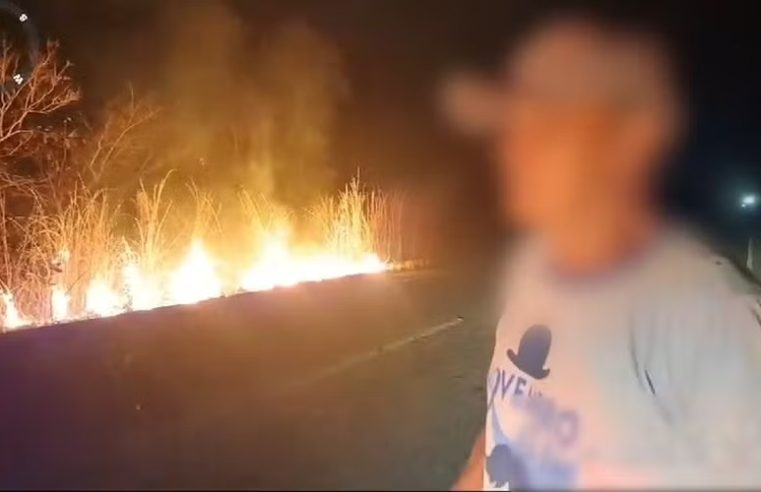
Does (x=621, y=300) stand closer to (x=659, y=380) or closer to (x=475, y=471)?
(x=659, y=380)

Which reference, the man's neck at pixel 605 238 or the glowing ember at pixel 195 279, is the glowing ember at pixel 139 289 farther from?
the man's neck at pixel 605 238

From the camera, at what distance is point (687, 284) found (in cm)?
205

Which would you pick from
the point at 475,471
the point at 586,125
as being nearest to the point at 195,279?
the point at 475,471

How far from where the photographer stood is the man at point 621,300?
2.00 m

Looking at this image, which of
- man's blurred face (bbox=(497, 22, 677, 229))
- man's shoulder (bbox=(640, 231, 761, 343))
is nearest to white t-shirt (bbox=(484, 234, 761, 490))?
man's shoulder (bbox=(640, 231, 761, 343))

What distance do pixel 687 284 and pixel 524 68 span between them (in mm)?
579

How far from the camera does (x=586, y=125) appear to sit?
6.97 ft

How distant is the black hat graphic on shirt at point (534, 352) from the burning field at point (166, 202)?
7.11 meters

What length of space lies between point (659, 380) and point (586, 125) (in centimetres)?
49

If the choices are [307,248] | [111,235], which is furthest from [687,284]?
[307,248]

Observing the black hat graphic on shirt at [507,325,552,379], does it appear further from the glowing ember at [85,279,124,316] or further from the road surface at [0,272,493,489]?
the glowing ember at [85,279,124,316]

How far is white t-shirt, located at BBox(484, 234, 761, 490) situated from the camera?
6.52 feet

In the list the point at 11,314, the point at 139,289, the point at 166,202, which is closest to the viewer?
the point at 11,314

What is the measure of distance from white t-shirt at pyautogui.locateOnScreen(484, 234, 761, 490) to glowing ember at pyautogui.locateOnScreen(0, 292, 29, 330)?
7.67 metres
